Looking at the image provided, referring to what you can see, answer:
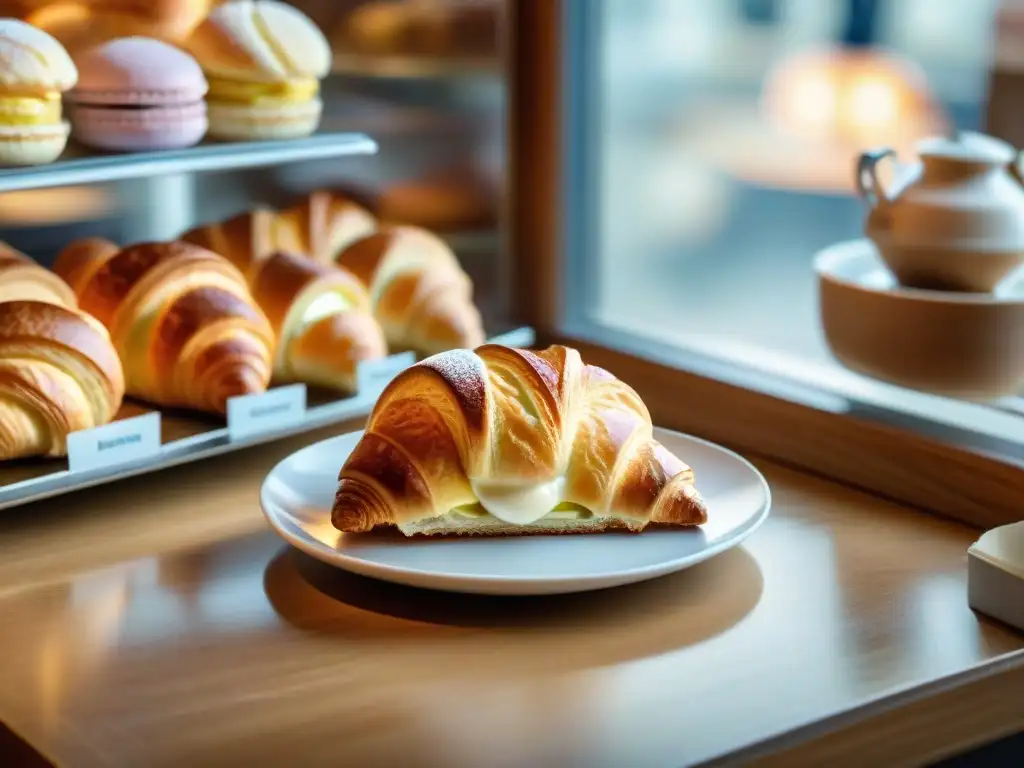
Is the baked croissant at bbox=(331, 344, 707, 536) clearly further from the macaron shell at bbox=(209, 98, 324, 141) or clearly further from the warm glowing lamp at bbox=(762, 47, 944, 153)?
the warm glowing lamp at bbox=(762, 47, 944, 153)

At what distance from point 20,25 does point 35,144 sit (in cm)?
8

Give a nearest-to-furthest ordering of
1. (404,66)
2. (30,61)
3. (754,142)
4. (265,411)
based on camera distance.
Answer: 1. (30,61)
2. (265,411)
3. (404,66)
4. (754,142)

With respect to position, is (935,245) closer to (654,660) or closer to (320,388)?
(654,660)

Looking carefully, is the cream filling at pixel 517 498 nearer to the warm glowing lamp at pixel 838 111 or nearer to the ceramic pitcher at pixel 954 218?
the ceramic pitcher at pixel 954 218

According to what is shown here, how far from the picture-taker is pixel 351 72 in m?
1.15

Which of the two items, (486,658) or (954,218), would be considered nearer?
(486,658)

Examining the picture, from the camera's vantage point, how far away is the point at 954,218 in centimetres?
87

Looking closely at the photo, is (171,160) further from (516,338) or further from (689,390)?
(689,390)

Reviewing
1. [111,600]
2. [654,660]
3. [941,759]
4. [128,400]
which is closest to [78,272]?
[128,400]

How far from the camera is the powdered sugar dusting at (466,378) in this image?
2.46 ft

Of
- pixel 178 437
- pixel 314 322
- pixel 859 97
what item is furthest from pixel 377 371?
pixel 859 97

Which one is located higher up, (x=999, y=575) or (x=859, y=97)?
(x=859, y=97)

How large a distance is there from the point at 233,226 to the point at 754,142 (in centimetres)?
159

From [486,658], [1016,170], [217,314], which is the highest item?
[1016,170]
